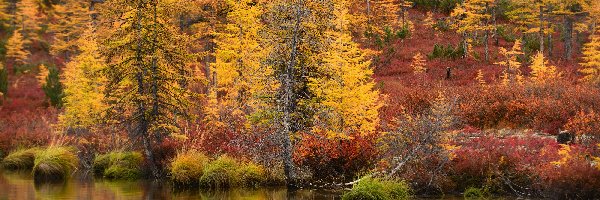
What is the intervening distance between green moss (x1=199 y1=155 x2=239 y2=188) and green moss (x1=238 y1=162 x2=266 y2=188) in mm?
231

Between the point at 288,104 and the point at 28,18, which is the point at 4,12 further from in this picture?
the point at 288,104

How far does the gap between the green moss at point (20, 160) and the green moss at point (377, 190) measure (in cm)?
1863

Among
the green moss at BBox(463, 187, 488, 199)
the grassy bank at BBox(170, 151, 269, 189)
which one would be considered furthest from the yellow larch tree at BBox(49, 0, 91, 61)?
the green moss at BBox(463, 187, 488, 199)

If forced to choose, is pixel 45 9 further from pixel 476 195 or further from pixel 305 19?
pixel 476 195

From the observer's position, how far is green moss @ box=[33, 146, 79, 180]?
25406mm

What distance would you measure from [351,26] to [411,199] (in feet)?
128

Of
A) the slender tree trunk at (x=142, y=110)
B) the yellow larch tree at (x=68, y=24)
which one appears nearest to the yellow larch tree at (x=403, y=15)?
the yellow larch tree at (x=68, y=24)

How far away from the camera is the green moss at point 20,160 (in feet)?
96.7

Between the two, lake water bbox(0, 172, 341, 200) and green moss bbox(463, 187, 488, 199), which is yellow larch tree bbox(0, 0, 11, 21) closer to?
lake water bbox(0, 172, 341, 200)

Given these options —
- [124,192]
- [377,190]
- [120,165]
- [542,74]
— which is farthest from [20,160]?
[542,74]

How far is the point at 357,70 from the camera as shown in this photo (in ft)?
74.5

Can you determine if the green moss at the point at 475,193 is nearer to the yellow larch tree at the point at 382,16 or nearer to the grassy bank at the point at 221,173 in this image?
the grassy bank at the point at 221,173

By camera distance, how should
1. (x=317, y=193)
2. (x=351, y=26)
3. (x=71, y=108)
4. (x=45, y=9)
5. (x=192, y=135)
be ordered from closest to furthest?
(x=317, y=193) → (x=192, y=135) → (x=71, y=108) → (x=351, y=26) → (x=45, y=9)

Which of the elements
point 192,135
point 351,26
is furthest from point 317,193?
point 351,26
